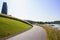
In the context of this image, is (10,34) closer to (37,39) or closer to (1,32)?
(1,32)

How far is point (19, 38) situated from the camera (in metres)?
1.32

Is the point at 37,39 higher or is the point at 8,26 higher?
the point at 8,26

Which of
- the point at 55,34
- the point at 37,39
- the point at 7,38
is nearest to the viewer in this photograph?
the point at 7,38

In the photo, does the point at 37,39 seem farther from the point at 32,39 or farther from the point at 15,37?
the point at 15,37

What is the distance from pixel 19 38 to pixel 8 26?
0.19 meters

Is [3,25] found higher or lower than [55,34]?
higher

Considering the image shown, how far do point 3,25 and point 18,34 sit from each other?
165mm

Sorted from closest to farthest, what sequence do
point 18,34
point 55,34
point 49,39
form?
point 18,34, point 49,39, point 55,34

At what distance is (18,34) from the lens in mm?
1377

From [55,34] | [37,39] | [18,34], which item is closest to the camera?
→ [18,34]

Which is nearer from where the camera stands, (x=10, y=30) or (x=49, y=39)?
(x=10, y=30)

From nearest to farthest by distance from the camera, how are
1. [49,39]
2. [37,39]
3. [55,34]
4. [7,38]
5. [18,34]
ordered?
[7,38]
[18,34]
[37,39]
[49,39]
[55,34]

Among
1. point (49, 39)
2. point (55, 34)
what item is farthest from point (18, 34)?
point (55, 34)

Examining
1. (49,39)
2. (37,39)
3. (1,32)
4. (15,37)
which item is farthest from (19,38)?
(49,39)
